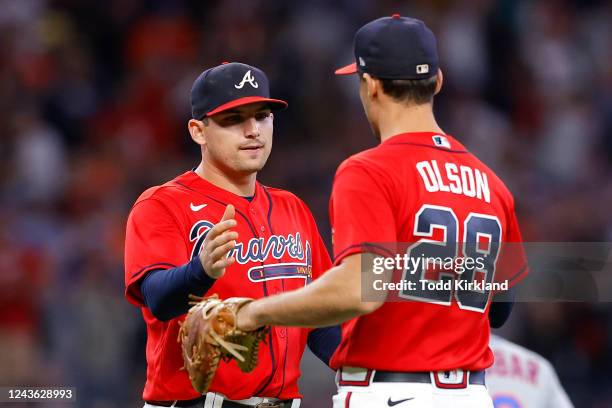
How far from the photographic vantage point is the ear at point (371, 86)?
3617 mm

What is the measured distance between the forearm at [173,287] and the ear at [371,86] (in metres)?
0.84

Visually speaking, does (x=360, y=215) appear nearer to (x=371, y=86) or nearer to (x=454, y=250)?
(x=454, y=250)

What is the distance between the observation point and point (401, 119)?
3.63m

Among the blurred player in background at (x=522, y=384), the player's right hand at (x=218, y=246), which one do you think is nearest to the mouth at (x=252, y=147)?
the player's right hand at (x=218, y=246)

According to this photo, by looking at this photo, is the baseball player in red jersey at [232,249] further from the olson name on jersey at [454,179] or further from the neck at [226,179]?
the olson name on jersey at [454,179]

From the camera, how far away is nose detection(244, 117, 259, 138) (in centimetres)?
437

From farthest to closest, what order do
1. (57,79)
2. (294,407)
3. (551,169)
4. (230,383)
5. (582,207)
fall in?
(57,79) < (551,169) < (582,207) < (294,407) < (230,383)

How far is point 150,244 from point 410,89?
1.20m

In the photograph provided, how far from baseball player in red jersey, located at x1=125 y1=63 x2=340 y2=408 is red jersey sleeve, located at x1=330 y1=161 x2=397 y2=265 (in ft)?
2.36

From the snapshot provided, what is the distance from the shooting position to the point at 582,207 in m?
8.72

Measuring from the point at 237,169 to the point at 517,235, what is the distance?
3.86 feet

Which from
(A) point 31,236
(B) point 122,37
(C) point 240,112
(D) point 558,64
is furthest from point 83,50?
(C) point 240,112

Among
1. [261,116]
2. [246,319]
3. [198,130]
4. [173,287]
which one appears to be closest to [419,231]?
[246,319]

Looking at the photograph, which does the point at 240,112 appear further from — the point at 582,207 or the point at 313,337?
the point at 582,207
